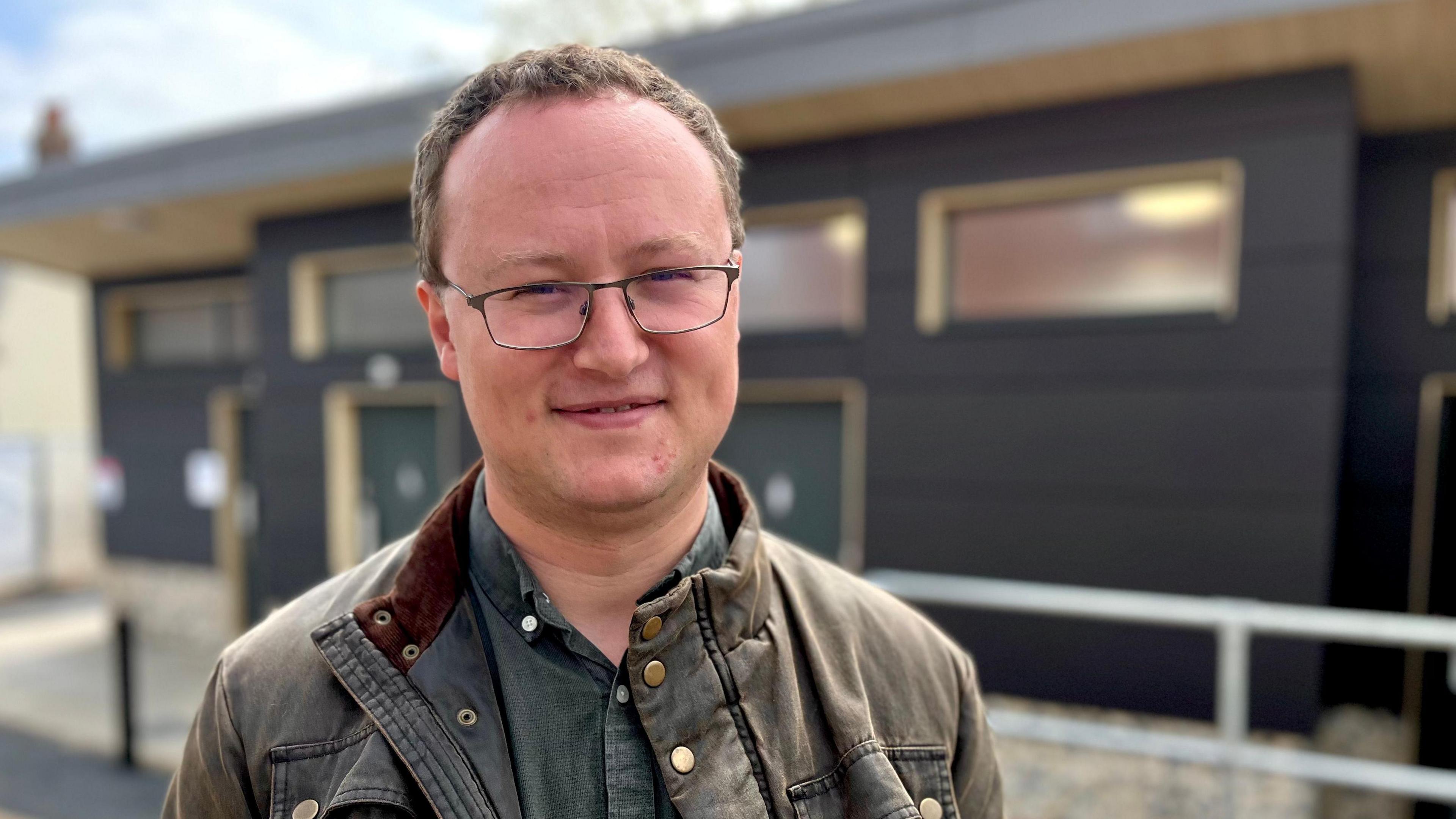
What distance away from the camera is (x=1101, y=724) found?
13.5 feet

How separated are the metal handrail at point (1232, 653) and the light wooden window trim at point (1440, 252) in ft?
5.74

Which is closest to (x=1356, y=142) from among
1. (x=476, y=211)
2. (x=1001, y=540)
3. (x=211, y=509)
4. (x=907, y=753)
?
(x=1001, y=540)

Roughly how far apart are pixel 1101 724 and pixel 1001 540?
3.16ft

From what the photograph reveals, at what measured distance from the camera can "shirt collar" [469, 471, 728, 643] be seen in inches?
45.5

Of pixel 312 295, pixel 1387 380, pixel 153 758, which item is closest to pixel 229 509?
pixel 312 295

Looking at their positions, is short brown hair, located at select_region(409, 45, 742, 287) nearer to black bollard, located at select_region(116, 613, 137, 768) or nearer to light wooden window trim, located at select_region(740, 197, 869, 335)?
light wooden window trim, located at select_region(740, 197, 869, 335)

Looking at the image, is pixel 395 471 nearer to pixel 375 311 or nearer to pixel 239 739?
pixel 375 311

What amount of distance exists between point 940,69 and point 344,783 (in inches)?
144

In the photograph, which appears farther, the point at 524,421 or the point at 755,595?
the point at 755,595

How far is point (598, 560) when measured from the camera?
1.17 meters

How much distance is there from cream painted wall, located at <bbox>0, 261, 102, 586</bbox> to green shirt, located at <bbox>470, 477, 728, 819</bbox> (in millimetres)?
12651

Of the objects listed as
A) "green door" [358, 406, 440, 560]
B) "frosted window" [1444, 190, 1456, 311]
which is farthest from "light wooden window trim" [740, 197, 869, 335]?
"green door" [358, 406, 440, 560]

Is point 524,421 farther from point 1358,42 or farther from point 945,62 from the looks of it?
point 1358,42

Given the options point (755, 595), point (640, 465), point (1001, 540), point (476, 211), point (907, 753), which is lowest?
point (1001, 540)
